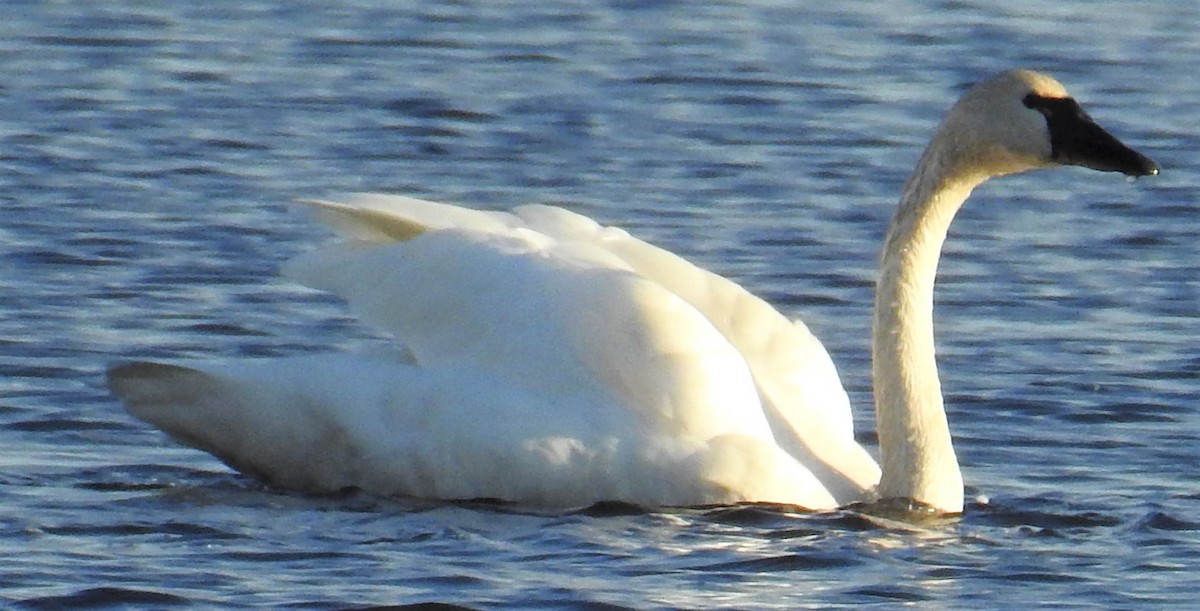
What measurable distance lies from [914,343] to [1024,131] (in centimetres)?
72

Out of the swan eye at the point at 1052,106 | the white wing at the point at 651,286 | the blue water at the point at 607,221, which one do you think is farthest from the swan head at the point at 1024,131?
the blue water at the point at 607,221

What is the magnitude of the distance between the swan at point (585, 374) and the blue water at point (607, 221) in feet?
0.46

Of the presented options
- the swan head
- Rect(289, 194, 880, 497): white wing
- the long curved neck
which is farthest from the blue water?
the swan head

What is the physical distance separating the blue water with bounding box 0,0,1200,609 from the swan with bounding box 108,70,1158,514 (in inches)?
5.5

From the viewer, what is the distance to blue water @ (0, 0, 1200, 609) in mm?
7320

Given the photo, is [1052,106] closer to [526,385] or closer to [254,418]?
[526,385]

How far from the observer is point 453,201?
12.3 metres

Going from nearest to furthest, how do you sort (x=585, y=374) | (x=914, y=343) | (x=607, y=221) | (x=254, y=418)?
(x=585, y=374) → (x=254, y=418) → (x=914, y=343) → (x=607, y=221)

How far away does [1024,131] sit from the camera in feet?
27.0

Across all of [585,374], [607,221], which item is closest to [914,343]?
[585,374]

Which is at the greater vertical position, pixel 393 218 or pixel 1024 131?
pixel 1024 131

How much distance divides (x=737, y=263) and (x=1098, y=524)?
11.8 ft

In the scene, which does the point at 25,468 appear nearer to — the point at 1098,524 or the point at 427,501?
the point at 427,501

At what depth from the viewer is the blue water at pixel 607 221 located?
7.32 meters
